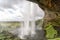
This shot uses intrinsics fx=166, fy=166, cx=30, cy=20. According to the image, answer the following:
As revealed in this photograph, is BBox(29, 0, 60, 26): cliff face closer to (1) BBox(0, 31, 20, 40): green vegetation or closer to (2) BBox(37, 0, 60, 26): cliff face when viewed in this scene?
(2) BBox(37, 0, 60, 26): cliff face

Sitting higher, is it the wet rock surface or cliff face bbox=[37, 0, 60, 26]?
cliff face bbox=[37, 0, 60, 26]

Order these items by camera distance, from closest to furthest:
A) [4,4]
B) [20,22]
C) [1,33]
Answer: [1,33] < [20,22] < [4,4]

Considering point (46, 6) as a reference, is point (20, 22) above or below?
below

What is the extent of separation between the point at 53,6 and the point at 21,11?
264 millimetres

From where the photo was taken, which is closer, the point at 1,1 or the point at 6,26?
the point at 6,26

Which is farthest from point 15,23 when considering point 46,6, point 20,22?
point 46,6

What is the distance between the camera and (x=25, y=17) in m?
1.11

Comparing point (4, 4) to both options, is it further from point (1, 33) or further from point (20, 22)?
point (1, 33)

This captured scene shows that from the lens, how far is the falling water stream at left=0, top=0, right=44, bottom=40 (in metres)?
0.98

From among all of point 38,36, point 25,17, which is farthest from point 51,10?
point 38,36

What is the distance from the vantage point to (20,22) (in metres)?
1.08

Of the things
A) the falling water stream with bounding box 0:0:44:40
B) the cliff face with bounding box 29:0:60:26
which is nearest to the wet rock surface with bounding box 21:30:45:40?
the falling water stream with bounding box 0:0:44:40

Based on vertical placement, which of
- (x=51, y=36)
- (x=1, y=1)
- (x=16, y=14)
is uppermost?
(x=1, y=1)

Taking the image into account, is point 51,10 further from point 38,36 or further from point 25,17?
point 38,36
